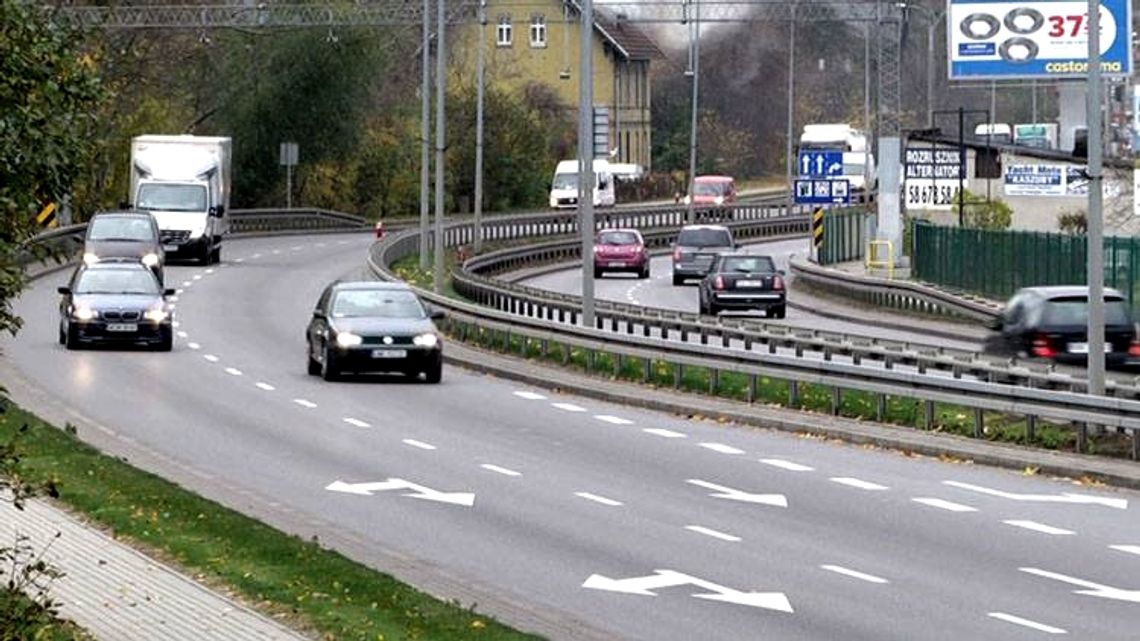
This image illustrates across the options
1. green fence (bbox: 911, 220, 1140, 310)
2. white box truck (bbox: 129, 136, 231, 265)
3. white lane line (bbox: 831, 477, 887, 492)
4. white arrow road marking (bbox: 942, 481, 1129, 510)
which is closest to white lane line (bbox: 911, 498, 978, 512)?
white arrow road marking (bbox: 942, 481, 1129, 510)

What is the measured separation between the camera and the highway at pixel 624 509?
17.2 m

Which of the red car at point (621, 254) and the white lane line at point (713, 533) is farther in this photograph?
the red car at point (621, 254)

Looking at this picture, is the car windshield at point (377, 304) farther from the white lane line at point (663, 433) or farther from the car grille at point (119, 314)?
the white lane line at point (663, 433)

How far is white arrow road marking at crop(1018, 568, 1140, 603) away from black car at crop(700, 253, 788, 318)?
4165cm

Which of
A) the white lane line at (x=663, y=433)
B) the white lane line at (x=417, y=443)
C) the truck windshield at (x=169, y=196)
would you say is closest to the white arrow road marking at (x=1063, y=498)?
the white lane line at (x=663, y=433)

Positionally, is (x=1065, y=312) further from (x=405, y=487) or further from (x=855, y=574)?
(x=855, y=574)

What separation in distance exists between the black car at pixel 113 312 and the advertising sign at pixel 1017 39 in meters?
43.0

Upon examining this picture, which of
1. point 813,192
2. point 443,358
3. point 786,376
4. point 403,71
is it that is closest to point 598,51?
point 403,71

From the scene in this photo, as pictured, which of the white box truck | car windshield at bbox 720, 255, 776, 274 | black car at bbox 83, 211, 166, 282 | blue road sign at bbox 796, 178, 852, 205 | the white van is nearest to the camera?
black car at bbox 83, 211, 166, 282

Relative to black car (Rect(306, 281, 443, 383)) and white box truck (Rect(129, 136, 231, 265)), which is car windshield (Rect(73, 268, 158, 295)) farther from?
white box truck (Rect(129, 136, 231, 265))

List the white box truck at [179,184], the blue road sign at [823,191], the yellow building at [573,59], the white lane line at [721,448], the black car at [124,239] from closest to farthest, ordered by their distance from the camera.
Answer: the white lane line at [721,448] < the black car at [124,239] < the white box truck at [179,184] < the blue road sign at [823,191] < the yellow building at [573,59]

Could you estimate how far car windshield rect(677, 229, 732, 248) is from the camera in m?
77.8

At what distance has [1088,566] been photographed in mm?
19422

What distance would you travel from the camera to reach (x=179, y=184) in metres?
68.4
